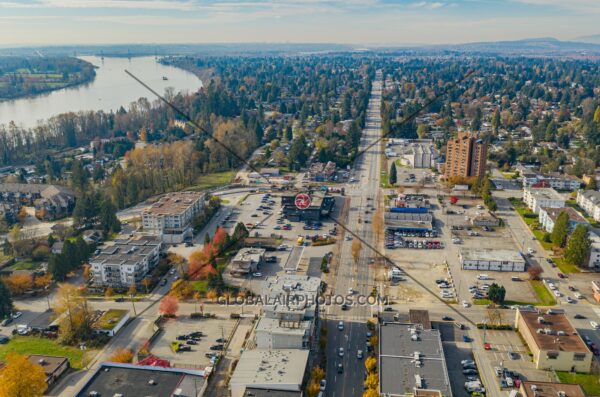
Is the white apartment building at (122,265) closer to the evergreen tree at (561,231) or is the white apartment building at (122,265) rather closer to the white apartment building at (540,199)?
the evergreen tree at (561,231)

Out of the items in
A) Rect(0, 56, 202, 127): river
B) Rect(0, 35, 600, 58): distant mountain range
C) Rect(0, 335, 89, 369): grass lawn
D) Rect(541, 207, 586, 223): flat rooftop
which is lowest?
Rect(0, 335, 89, 369): grass lawn

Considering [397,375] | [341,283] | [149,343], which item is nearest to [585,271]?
[341,283]

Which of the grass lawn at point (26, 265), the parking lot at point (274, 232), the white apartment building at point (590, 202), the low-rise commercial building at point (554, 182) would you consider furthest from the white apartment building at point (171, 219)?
the white apartment building at point (590, 202)

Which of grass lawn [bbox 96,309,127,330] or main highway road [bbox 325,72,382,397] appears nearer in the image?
main highway road [bbox 325,72,382,397]

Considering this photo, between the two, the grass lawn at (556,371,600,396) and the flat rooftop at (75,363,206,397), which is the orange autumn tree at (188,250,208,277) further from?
the grass lawn at (556,371,600,396)

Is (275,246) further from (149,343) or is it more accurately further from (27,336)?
(27,336)

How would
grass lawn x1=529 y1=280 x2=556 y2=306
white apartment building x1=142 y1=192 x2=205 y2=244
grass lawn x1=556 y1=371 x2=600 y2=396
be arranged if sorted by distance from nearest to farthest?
grass lawn x1=556 y1=371 x2=600 y2=396 → grass lawn x1=529 y1=280 x2=556 y2=306 → white apartment building x1=142 y1=192 x2=205 y2=244

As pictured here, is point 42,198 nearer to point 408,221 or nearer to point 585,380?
point 408,221

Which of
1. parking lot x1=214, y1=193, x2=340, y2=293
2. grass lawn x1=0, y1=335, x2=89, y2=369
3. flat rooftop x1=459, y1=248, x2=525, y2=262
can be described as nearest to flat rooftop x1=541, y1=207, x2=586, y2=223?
flat rooftop x1=459, y1=248, x2=525, y2=262
